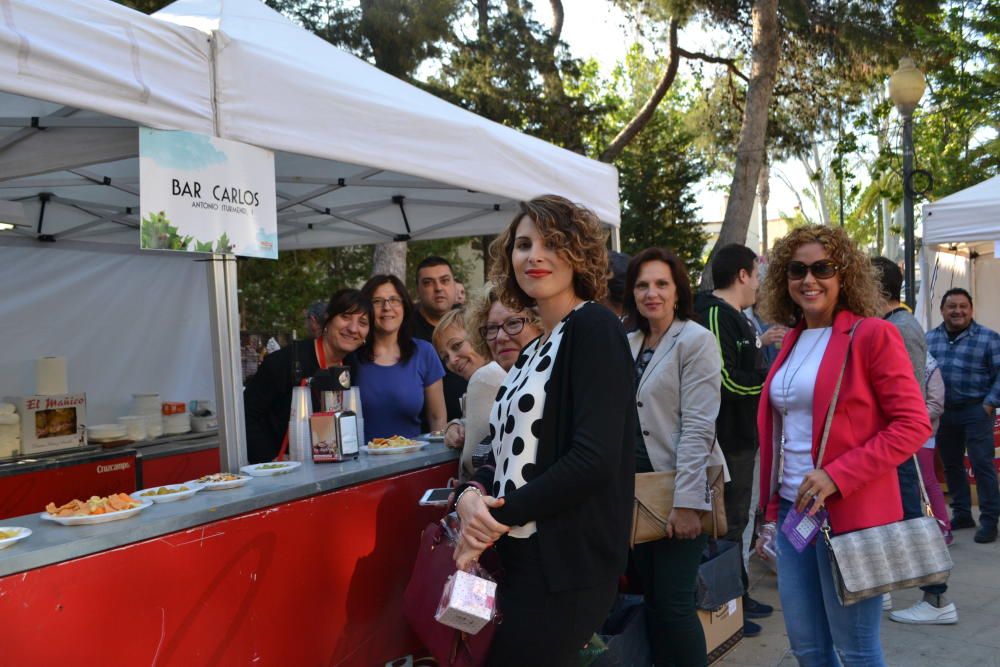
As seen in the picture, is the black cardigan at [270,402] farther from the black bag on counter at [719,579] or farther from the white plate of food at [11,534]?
the black bag on counter at [719,579]

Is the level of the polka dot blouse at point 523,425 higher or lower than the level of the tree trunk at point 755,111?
lower

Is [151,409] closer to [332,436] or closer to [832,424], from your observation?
[332,436]

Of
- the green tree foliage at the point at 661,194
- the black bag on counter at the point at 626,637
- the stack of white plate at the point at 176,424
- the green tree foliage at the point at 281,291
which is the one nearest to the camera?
the black bag on counter at the point at 626,637

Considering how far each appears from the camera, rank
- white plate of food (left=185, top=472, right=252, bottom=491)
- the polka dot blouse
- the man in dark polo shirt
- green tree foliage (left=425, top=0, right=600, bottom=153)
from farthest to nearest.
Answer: green tree foliage (left=425, top=0, right=600, bottom=153) → the man in dark polo shirt → white plate of food (left=185, top=472, right=252, bottom=491) → the polka dot blouse

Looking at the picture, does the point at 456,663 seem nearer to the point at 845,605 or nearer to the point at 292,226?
the point at 845,605

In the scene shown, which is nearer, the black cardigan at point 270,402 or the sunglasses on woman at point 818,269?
the sunglasses on woman at point 818,269

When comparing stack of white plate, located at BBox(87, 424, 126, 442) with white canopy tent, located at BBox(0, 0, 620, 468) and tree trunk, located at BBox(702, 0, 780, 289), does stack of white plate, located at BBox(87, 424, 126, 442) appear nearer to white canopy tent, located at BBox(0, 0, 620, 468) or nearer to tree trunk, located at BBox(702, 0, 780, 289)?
white canopy tent, located at BBox(0, 0, 620, 468)

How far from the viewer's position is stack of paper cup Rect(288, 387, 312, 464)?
3350 millimetres

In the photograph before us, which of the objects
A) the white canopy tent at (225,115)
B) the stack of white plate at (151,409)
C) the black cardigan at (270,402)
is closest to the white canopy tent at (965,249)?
the white canopy tent at (225,115)

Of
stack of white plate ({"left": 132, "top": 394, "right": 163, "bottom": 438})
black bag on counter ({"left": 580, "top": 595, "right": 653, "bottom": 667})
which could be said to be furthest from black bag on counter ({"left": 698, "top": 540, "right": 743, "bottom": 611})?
stack of white plate ({"left": 132, "top": 394, "right": 163, "bottom": 438})

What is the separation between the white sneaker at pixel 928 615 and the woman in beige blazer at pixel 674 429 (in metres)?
2.20

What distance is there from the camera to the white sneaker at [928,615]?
15.2 ft

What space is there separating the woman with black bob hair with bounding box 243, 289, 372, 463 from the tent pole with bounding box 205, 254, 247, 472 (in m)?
0.59

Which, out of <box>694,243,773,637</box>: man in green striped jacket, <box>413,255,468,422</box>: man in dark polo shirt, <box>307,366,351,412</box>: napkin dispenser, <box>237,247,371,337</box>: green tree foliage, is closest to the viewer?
<box>307,366,351,412</box>: napkin dispenser
